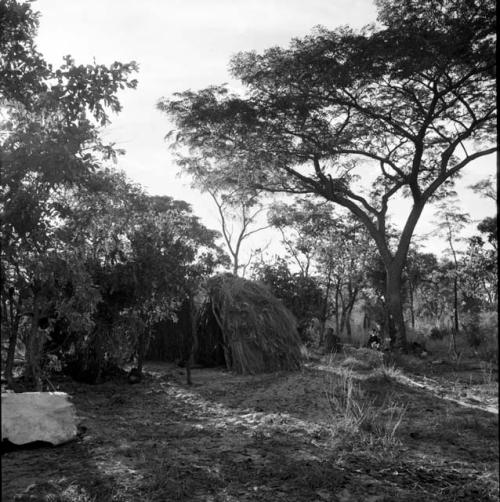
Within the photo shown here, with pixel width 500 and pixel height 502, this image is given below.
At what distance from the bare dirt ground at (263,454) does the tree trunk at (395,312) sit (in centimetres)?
640

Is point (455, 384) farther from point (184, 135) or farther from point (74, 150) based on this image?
point (184, 135)

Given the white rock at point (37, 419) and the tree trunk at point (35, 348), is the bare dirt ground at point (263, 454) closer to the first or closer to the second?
the white rock at point (37, 419)

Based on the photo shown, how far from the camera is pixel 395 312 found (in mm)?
15281

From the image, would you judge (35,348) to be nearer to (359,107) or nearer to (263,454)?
(263,454)

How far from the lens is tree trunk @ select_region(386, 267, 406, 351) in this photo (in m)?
14.8

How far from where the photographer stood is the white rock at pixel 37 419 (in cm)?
516

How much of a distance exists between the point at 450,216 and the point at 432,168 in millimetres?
8405

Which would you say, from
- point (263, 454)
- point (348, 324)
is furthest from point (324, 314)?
point (263, 454)

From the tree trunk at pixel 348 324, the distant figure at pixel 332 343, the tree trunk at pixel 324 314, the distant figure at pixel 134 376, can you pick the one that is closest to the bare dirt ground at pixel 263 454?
the distant figure at pixel 134 376

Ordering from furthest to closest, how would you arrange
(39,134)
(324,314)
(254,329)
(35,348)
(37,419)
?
(324,314), (254,329), (35,348), (37,419), (39,134)

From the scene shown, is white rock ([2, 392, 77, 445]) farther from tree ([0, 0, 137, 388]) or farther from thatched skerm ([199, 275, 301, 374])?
thatched skerm ([199, 275, 301, 374])

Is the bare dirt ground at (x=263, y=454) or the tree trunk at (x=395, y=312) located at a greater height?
the tree trunk at (x=395, y=312)

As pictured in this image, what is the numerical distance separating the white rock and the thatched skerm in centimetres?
605

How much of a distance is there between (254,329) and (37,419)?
259 inches
